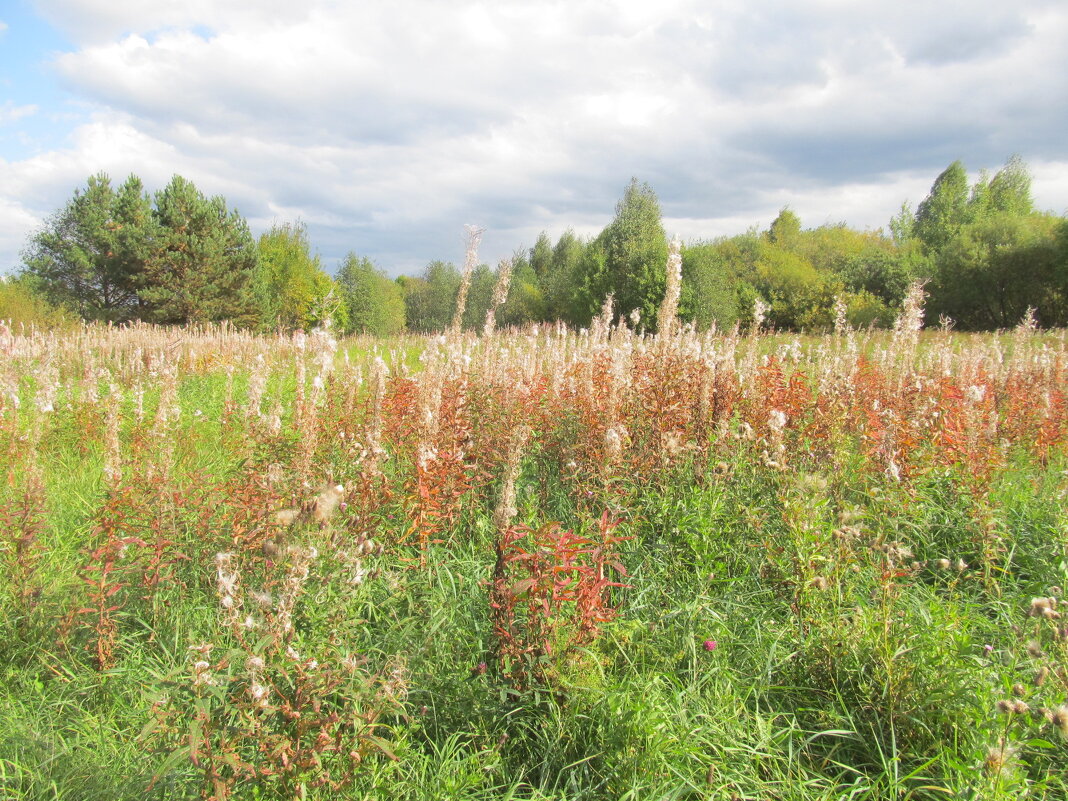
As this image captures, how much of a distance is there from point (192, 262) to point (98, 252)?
8.63 meters

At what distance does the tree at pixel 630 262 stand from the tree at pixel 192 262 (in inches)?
752

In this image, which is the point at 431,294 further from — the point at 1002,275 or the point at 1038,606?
the point at 1038,606

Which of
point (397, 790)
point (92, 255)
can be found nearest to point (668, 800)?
point (397, 790)

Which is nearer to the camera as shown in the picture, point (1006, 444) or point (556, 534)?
point (556, 534)

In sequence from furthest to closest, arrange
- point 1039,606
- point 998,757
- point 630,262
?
point 630,262, point 1039,606, point 998,757

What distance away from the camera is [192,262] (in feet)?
104

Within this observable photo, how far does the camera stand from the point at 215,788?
5.16 ft

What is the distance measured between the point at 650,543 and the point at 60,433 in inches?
218

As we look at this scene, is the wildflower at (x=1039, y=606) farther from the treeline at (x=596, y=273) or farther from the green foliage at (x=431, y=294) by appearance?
the green foliage at (x=431, y=294)

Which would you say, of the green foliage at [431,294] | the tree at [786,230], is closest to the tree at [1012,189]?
the tree at [786,230]

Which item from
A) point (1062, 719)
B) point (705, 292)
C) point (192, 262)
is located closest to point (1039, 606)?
point (1062, 719)

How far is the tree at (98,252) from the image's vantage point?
103 feet

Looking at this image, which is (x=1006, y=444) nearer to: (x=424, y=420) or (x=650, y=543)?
(x=650, y=543)

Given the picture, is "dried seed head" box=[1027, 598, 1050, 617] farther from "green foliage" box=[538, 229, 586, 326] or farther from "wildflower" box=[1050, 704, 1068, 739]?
"green foliage" box=[538, 229, 586, 326]
